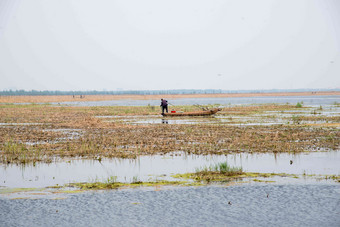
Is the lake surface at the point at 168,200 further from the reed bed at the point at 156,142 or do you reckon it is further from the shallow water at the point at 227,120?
the shallow water at the point at 227,120

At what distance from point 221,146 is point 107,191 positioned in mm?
9561

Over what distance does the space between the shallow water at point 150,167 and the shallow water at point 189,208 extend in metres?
2.19

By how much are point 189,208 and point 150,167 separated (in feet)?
19.0

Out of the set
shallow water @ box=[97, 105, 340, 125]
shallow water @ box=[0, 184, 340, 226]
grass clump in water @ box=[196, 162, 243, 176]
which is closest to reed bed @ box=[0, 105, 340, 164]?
grass clump in water @ box=[196, 162, 243, 176]

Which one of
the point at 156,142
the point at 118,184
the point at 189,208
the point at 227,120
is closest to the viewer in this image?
the point at 189,208

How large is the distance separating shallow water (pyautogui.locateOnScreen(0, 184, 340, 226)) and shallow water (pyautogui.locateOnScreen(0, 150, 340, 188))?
7.20 ft

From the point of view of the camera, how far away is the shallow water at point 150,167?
15.8 metres

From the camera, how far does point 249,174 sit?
52.6 ft

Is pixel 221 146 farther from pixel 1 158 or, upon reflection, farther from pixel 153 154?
pixel 1 158

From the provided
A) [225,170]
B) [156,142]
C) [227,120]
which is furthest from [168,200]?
[227,120]

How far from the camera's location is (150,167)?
58.2 ft

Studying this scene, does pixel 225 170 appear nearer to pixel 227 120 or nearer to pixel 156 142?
pixel 156 142

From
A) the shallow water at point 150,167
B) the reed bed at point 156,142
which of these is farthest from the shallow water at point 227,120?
the shallow water at point 150,167

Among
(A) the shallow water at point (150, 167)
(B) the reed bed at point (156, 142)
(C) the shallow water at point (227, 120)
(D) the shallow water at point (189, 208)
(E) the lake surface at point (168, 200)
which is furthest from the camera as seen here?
(C) the shallow water at point (227, 120)
